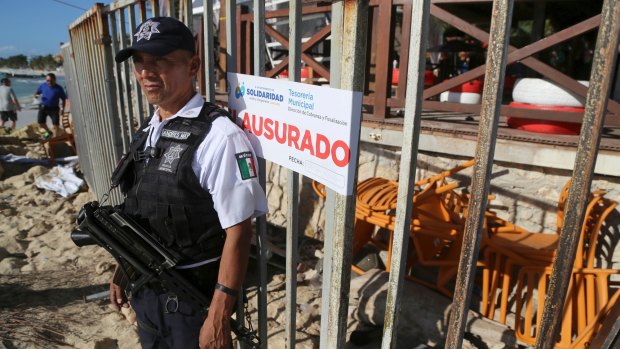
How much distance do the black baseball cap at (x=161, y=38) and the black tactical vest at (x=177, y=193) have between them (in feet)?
0.81

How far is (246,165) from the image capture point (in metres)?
1.43

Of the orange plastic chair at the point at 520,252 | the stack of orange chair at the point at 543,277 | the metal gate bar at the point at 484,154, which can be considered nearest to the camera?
the metal gate bar at the point at 484,154

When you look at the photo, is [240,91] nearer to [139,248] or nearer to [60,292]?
[139,248]

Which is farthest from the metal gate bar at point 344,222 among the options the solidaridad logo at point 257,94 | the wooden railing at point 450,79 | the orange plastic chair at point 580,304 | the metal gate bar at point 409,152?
the wooden railing at point 450,79

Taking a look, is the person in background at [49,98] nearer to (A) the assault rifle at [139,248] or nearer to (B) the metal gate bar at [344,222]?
(A) the assault rifle at [139,248]

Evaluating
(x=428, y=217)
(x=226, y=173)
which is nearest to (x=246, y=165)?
(x=226, y=173)

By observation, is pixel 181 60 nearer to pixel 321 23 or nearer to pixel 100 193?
pixel 100 193

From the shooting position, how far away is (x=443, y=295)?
2953mm

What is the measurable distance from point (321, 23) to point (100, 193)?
6080 millimetres

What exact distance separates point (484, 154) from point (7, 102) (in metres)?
14.8

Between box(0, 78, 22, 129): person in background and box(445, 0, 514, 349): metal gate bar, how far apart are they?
47.9 feet

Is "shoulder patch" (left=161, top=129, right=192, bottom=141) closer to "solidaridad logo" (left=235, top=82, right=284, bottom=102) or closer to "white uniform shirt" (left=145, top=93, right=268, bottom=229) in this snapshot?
"white uniform shirt" (left=145, top=93, right=268, bottom=229)

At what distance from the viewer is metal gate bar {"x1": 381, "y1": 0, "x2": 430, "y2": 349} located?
37.1 inches

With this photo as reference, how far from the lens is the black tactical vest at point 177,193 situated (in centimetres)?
148
